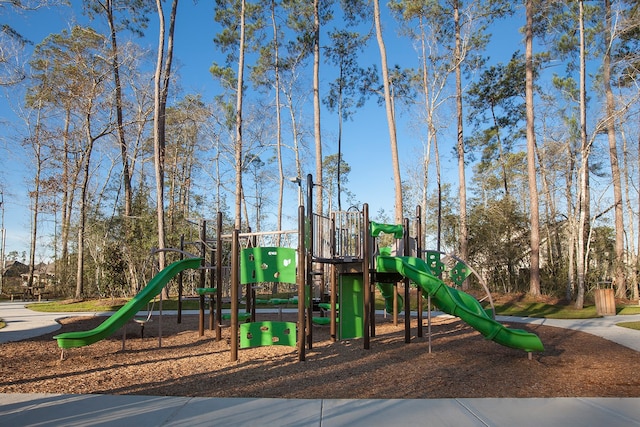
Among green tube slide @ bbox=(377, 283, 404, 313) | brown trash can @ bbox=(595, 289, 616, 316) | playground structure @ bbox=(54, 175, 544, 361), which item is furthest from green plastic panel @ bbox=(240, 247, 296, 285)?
brown trash can @ bbox=(595, 289, 616, 316)

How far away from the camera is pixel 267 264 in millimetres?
7699

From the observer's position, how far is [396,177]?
18.5 meters

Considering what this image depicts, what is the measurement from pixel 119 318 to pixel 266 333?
2.36m

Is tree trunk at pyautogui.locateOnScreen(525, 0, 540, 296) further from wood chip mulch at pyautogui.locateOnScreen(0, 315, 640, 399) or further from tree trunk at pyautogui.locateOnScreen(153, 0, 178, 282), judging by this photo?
tree trunk at pyautogui.locateOnScreen(153, 0, 178, 282)

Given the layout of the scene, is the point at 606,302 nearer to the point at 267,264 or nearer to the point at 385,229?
the point at 385,229

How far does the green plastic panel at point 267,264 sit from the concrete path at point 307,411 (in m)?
2.88

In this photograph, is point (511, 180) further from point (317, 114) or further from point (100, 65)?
point (100, 65)

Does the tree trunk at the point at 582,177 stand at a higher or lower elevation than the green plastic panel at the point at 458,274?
higher

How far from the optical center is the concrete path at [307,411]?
4141 mm

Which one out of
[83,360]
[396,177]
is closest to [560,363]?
[83,360]

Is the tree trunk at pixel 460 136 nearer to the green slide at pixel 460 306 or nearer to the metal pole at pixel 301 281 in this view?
the green slide at pixel 460 306

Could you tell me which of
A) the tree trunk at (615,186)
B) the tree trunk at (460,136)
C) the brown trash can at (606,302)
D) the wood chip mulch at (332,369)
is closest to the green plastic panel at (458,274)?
the wood chip mulch at (332,369)

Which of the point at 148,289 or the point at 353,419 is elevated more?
the point at 148,289

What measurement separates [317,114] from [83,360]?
50.3 ft
